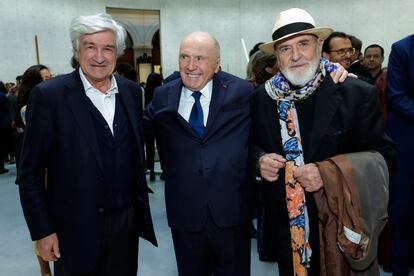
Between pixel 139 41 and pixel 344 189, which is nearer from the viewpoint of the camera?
pixel 344 189

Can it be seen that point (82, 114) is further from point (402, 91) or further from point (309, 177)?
point (402, 91)

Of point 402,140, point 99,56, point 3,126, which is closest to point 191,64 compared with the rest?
point 99,56

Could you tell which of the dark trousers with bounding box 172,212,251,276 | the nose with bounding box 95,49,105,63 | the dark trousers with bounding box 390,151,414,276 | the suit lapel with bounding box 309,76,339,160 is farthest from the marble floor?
the nose with bounding box 95,49,105,63

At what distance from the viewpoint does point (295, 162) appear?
67.7 inches

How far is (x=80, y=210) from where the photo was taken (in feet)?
5.85

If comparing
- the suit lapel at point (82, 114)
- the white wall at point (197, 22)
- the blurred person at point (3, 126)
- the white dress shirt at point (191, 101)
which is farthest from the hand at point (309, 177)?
the white wall at point (197, 22)

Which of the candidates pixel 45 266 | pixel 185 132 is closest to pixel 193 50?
pixel 185 132

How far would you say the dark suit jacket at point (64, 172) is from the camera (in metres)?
1.71

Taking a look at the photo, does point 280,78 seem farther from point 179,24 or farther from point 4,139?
point 179,24

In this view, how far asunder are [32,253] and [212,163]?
276cm

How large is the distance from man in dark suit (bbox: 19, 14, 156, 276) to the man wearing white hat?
2.43 feet

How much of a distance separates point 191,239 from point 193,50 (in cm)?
104

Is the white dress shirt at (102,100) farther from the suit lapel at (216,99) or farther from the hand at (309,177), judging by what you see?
the hand at (309,177)

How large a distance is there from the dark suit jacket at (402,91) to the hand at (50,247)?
232cm
